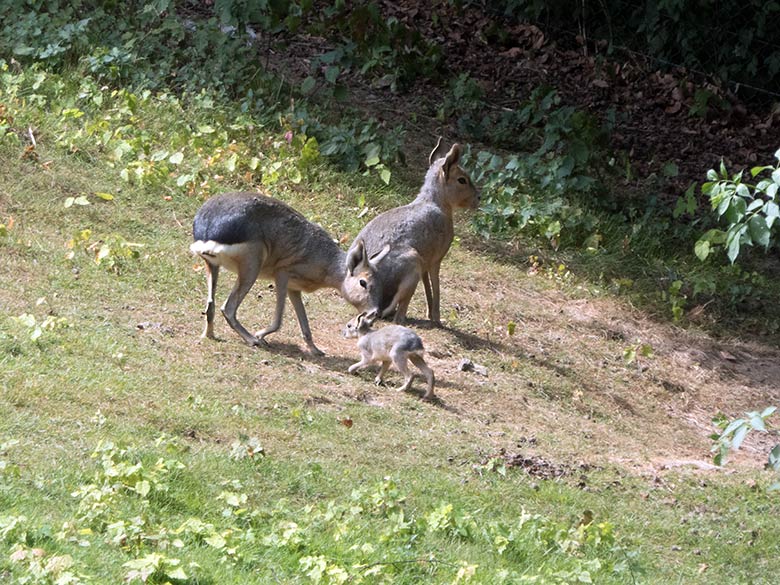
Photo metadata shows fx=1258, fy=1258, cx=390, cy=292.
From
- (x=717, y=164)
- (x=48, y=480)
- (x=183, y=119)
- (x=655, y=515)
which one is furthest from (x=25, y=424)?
(x=717, y=164)

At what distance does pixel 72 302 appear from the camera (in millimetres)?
8750

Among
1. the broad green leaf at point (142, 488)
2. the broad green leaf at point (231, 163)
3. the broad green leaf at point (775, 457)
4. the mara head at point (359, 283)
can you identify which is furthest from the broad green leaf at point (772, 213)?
the broad green leaf at point (231, 163)

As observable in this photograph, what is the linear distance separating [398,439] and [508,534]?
4.42 feet

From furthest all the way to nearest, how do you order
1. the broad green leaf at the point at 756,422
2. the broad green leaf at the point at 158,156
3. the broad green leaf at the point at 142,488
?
the broad green leaf at the point at 158,156 → the broad green leaf at the point at 142,488 → the broad green leaf at the point at 756,422

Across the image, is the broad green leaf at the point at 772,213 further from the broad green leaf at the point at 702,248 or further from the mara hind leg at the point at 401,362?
the broad green leaf at the point at 702,248

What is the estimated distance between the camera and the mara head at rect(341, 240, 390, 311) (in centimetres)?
924

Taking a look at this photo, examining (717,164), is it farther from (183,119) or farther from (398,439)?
(398,439)

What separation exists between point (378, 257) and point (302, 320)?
2.94 feet

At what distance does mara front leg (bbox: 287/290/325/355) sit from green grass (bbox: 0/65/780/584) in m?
0.14

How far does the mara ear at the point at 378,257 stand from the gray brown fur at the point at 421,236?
0.22ft

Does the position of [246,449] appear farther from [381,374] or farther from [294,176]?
[294,176]

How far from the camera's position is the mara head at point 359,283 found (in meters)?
9.24

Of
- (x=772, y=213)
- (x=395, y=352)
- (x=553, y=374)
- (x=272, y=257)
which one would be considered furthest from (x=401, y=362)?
(x=772, y=213)

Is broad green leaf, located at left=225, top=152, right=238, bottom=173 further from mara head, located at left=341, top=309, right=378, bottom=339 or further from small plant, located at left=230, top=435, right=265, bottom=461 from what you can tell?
small plant, located at left=230, top=435, right=265, bottom=461
